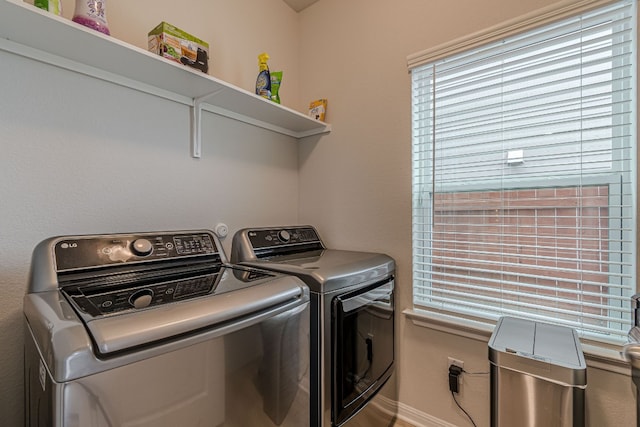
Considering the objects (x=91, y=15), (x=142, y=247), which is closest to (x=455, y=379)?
(x=142, y=247)

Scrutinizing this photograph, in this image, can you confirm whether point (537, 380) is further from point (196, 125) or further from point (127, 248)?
point (196, 125)

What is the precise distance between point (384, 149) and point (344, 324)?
105 cm

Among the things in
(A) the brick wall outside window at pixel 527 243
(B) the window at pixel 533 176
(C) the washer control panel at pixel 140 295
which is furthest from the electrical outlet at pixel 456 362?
(C) the washer control panel at pixel 140 295

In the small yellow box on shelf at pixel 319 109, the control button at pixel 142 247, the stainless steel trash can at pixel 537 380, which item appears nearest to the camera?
the stainless steel trash can at pixel 537 380

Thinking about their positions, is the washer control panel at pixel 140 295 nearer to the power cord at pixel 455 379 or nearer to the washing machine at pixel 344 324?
the washing machine at pixel 344 324

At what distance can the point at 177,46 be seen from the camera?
125 cm

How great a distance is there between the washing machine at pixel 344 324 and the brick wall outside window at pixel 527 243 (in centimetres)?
38

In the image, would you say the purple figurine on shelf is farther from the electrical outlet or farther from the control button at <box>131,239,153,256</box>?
the electrical outlet

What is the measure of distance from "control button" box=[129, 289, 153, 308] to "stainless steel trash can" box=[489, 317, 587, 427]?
1143mm

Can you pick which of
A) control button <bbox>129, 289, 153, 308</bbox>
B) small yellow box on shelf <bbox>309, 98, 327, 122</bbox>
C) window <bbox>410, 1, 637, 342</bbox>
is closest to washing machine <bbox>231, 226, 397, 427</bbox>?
window <bbox>410, 1, 637, 342</bbox>

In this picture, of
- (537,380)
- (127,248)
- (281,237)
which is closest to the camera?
(537,380)

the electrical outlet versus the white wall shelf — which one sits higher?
the white wall shelf

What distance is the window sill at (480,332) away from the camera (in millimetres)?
1143

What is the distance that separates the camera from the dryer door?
46.9 inches
